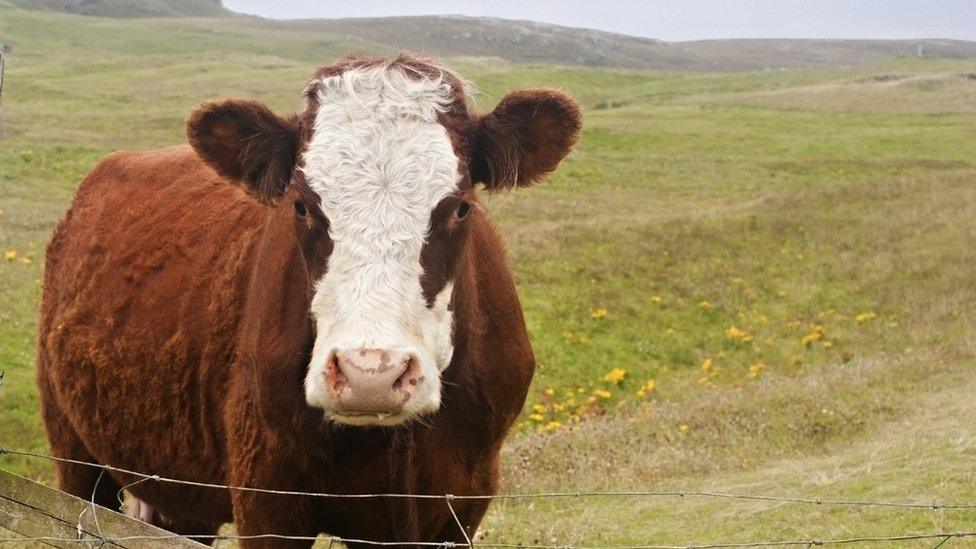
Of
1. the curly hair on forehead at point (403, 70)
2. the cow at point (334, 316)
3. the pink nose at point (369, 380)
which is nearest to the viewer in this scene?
the pink nose at point (369, 380)

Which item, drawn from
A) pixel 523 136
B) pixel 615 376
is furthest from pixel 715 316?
pixel 523 136

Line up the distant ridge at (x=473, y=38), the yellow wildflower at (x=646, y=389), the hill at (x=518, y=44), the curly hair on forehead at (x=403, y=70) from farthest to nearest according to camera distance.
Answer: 1. the hill at (x=518, y=44)
2. the distant ridge at (x=473, y=38)
3. the yellow wildflower at (x=646, y=389)
4. the curly hair on forehead at (x=403, y=70)

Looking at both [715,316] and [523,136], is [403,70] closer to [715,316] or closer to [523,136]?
[523,136]

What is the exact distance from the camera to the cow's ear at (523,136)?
4676 millimetres

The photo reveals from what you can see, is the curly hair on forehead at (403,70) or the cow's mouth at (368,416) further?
the curly hair on forehead at (403,70)

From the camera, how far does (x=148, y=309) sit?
18.9 ft

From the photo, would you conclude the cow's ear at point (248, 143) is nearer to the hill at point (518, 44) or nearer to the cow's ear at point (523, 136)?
the cow's ear at point (523, 136)

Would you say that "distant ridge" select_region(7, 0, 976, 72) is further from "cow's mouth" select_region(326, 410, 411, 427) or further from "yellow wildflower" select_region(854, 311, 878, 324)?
"cow's mouth" select_region(326, 410, 411, 427)

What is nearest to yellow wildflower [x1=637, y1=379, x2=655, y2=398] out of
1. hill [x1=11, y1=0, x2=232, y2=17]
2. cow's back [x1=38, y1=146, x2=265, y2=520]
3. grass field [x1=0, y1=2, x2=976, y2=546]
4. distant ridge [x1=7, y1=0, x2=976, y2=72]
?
grass field [x1=0, y1=2, x2=976, y2=546]

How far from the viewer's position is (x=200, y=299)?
17.8ft

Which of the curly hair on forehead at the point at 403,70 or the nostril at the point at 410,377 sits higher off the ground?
the curly hair on forehead at the point at 403,70

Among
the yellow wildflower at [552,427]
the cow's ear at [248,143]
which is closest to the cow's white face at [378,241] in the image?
the cow's ear at [248,143]

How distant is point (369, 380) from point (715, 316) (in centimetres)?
1655

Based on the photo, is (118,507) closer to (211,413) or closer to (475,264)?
(211,413)
